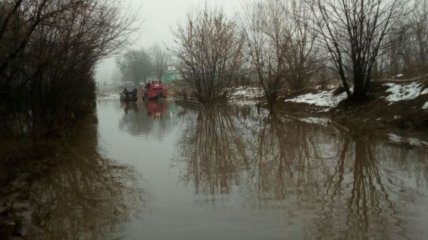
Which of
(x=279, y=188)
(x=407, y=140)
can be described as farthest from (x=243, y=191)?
(x=407, y=140)

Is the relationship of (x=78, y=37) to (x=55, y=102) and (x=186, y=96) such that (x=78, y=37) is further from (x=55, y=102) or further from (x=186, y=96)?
(x=186, y=96)

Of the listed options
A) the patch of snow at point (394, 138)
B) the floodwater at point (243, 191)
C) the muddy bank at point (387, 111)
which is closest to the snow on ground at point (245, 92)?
the muddy bank at point (387, 111)

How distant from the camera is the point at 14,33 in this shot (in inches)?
407

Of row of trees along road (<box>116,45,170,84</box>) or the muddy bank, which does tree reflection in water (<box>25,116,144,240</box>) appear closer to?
the muddy bank

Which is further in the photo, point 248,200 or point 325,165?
point 325,165

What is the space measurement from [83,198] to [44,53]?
591cm

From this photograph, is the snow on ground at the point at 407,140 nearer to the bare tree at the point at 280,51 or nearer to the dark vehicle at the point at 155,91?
the bare tree at the point at 280,51

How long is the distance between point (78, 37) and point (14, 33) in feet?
12.2

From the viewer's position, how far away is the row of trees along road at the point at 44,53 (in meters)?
10.7

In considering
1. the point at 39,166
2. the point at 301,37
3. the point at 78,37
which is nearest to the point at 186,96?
the point at 301,37

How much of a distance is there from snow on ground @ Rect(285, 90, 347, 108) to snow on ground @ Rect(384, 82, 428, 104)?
327 centimetres

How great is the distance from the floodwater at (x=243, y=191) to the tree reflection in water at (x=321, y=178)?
0.06ft

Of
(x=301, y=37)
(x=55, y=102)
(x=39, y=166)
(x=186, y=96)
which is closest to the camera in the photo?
(x=39, y=166)

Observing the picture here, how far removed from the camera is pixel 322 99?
81.0 ft
